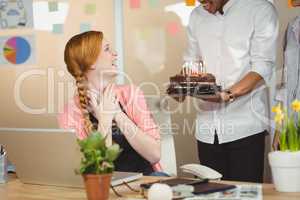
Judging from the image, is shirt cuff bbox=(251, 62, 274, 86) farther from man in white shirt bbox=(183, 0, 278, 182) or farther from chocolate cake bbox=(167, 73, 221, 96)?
chocolate cake bbox=(167, 73, 221, 96)

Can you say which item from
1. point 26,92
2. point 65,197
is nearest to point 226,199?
point 65,197

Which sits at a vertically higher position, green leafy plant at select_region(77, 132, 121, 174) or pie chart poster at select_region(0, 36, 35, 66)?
pie chart poster at select_region(0, 36, 35, 66)

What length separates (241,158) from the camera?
2.65m

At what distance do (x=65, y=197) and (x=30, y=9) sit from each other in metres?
2.60

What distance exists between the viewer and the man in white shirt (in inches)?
104

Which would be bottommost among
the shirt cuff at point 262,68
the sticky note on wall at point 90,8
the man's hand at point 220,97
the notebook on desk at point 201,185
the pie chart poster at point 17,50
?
the notebook on desk at point 201,185

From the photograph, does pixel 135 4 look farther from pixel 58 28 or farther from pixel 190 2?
pixel 58 28

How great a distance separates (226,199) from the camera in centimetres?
159

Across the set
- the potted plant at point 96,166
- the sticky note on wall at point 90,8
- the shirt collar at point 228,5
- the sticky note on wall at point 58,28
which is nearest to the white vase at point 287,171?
the potted plant at point 96,166

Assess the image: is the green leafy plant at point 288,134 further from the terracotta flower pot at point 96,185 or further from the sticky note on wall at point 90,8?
the sticky note on wall at point 90,8

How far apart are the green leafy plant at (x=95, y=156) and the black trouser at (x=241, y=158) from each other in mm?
1201

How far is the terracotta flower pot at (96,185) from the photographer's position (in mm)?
1546

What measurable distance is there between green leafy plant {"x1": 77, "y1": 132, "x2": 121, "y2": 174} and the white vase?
0.53 metres

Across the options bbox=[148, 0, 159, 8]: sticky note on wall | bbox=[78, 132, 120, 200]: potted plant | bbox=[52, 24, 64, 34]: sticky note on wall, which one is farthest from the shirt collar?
bbox=[52, 24, 64, 34]: sticky note on wall
